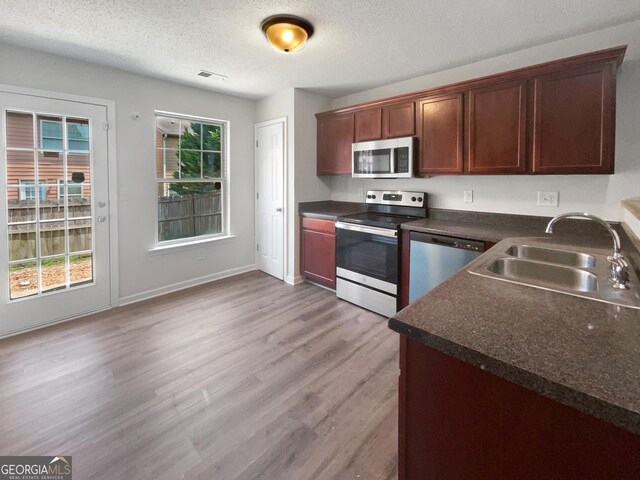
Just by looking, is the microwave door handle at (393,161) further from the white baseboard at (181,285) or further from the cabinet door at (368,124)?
the white baseboard at (181,285)

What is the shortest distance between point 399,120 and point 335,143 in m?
0.90

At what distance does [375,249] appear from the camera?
3197 millimetres

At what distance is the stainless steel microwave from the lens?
10.5ft

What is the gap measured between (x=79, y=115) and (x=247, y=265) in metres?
2.53

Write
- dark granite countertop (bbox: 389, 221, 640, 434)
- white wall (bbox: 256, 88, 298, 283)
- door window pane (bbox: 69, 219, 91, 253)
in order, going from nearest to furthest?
dark granite countertop (bbox: 389, 221, 640, 434)
door window pane (bbox: 69, 219, 91, 253)
white wall (bbox: 256, 88, 298, 283)

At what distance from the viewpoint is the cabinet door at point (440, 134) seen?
2.88m

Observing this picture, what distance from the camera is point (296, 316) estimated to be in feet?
10.4

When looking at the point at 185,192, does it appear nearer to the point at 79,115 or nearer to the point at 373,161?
the point at 79,115

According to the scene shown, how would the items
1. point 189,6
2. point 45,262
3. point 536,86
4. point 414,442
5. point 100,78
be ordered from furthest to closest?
point 100,78
point 45,262
point 536,86
point 189,6
point 414,442

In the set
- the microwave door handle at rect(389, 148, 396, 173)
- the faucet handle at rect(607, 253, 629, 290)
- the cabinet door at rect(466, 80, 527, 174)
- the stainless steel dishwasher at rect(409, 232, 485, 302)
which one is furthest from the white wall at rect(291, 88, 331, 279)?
the faucet handle at rect(607, 253, 629, 290)

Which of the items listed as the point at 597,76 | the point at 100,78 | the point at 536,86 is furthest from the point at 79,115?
the point at 597,76

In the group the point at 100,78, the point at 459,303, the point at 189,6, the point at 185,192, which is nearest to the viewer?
the point at 459,303

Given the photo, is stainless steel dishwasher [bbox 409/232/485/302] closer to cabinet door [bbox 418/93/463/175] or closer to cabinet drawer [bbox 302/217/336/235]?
cabinet door [bbox 418/93/463/175]

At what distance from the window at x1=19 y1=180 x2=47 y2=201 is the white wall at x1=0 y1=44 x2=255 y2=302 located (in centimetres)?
63
